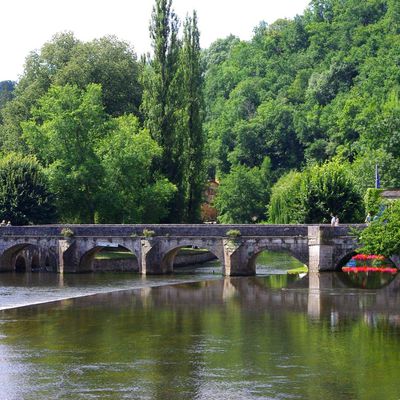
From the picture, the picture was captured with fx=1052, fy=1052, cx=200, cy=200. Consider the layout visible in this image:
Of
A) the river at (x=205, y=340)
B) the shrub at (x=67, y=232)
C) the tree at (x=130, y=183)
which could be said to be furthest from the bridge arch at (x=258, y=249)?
the tree at (x=130, y=183)

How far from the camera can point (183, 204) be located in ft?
353

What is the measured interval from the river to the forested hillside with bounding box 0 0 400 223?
74.3 feet

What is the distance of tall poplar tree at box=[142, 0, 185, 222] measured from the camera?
346 feet

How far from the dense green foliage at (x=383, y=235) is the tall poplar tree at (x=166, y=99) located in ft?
102

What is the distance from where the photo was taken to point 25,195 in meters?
98.0

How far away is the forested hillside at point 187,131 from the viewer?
10194cm

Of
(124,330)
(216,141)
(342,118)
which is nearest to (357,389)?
(124,330)

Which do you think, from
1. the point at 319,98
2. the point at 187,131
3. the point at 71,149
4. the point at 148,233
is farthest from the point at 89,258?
the point at 319,98

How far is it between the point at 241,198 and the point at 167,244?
63093 mm

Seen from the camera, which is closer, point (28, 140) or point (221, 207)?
point (28, 140)

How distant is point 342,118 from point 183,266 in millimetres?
50767

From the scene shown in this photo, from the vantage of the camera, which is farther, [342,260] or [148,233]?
[148,233]

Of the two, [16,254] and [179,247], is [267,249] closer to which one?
[179,247]

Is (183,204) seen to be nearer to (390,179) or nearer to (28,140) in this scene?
(28,140)
